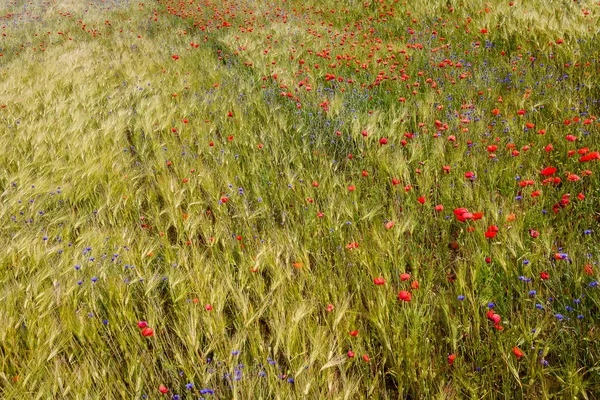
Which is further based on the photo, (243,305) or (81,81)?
(81,81)

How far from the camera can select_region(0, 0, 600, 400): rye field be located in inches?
52.4

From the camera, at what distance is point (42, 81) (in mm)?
4613

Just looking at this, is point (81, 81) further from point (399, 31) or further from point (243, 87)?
point (399, 31)

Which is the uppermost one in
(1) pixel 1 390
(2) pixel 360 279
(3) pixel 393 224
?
(3) pixel 393 224

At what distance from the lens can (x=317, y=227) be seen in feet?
6.56

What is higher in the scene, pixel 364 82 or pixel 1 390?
pixel 364 82

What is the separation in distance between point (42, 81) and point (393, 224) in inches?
193

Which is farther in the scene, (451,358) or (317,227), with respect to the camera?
(317,227)

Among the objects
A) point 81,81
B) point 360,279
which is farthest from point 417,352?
point 81,81

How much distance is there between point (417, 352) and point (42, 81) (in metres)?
5.28

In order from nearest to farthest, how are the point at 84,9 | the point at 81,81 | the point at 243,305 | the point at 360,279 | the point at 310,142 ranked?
the point at 243,305 < the point at 360,279 < the point at 310,142 < the point at 81,81 < the point at 84,9

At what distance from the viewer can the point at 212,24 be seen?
7293 millimetres

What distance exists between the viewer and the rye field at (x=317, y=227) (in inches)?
52.4

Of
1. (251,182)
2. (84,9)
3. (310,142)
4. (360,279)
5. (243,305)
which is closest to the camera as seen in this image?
(243,305)
